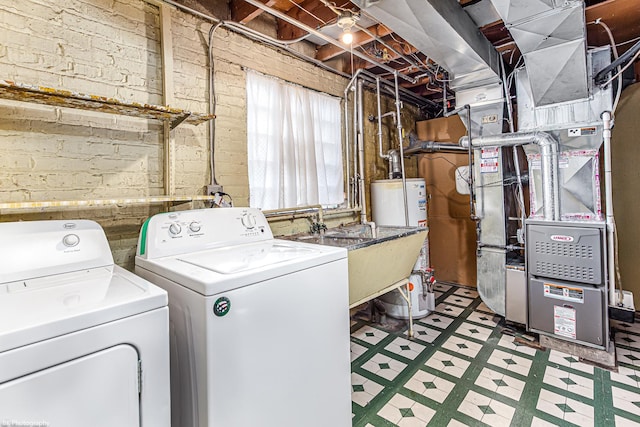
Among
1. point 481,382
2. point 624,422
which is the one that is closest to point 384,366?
point 481,382

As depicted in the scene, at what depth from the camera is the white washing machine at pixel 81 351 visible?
807 mm

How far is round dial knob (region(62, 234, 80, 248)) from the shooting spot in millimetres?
1423

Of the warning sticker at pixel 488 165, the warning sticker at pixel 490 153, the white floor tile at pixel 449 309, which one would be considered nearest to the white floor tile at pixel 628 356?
the white floor tile at pixel 449 309

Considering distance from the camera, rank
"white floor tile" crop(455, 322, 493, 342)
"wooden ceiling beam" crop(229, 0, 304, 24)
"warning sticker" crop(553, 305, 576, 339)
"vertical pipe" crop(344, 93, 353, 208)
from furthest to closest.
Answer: "vertical pipe" crop(344, 93, 353, 208)
"white floor tile" crop(455, 322, 493, 342)
"warning sticker" crop(553, 305, 576, 339)
"wooden ceiling beam" crop(229, 0, 304, 24)

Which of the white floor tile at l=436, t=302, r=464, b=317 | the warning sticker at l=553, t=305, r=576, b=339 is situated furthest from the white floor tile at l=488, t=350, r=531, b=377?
the white floor tile at l=436, t=302, r=464, b=317

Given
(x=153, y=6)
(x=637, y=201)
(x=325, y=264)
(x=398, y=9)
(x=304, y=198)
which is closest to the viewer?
(x=325, y=264)

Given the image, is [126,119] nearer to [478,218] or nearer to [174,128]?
[174,128]

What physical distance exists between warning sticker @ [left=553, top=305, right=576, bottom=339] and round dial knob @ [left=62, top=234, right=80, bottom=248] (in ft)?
10.8

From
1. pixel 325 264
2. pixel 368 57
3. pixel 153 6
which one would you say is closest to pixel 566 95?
pixel 368 57

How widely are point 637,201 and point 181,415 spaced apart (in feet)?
13.8

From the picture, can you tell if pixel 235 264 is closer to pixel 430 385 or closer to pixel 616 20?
pixel 430 385

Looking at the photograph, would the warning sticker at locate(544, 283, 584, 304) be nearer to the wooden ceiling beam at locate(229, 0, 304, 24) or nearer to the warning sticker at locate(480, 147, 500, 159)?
the warning sticker at locate(480, 147, 500, 159)

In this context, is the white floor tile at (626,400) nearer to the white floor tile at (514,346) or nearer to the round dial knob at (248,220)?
the white floor tile at (514,346)

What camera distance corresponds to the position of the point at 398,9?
1.83 m
